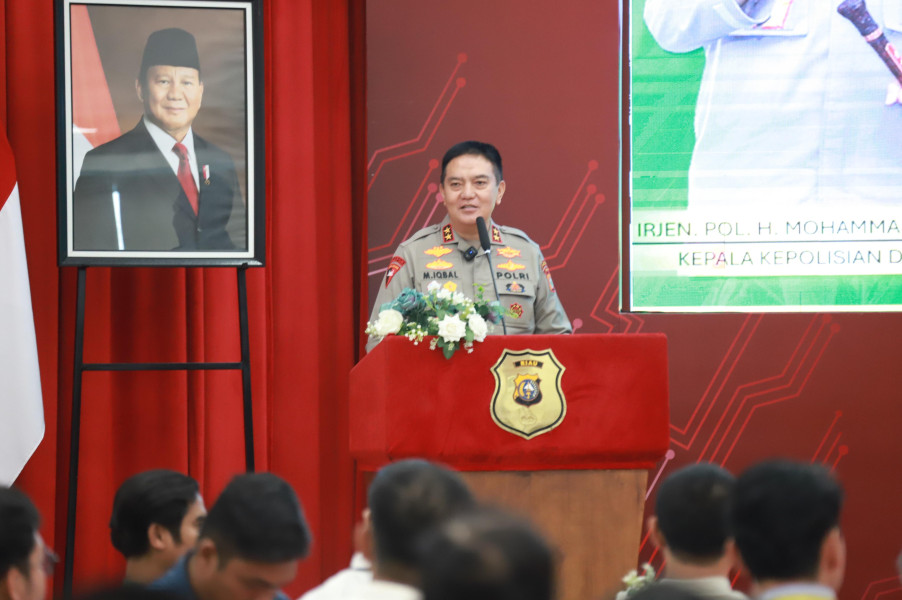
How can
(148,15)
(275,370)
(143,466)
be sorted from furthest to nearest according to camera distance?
1. (275,370)
2. (143,466)
3. (148,15)

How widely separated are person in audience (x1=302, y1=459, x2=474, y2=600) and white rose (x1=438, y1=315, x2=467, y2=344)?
1.21 m

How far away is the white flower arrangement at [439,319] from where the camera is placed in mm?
2752

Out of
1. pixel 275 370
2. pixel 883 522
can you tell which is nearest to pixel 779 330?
pixel 883 522

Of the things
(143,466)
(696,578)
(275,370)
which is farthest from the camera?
(275,370)

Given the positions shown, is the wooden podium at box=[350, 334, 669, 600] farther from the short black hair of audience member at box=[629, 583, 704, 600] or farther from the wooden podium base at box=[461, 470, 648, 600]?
the short black hair of audience member at box=[629, 583, 704, 600]

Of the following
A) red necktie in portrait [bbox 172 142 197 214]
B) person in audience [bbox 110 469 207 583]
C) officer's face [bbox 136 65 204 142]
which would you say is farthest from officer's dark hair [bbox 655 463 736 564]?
officer's face [bbox 136 65 204 142]

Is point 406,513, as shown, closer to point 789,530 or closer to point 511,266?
point 789,530

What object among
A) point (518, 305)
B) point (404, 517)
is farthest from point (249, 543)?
point (518, 305)

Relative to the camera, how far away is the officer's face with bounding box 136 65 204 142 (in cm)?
349

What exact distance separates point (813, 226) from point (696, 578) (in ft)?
8.99

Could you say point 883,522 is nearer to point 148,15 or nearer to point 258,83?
point 258,83

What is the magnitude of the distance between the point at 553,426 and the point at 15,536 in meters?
1.52

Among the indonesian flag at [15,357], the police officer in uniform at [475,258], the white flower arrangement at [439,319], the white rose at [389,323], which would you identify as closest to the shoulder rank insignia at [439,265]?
the police officer in uniform at [475,258]

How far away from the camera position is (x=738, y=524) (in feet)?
5.07
